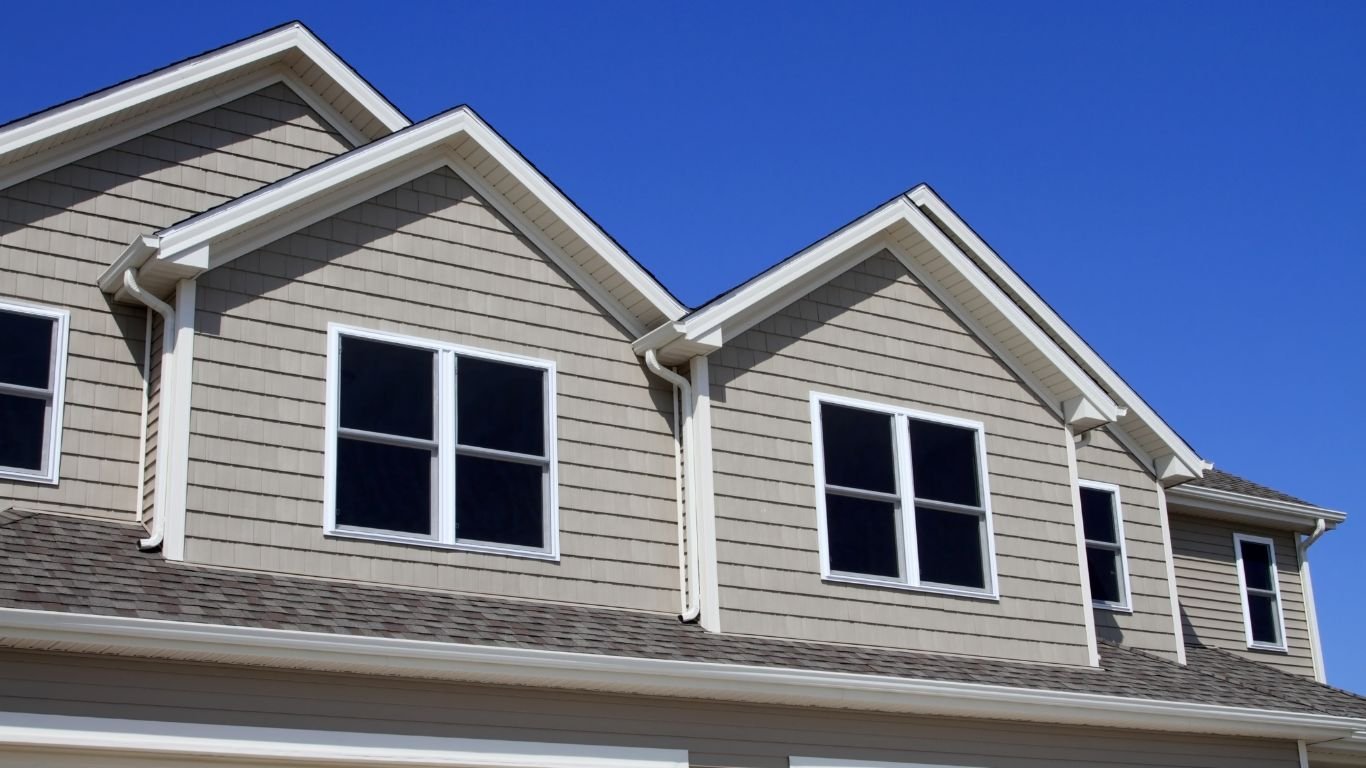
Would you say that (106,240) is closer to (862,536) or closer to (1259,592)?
(862,536)

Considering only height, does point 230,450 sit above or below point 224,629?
above

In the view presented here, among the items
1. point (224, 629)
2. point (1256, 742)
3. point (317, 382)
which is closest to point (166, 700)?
point (224, 629)

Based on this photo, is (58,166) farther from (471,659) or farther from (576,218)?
(471,659)

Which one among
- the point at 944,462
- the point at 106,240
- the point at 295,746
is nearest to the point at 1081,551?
the point at 944,462

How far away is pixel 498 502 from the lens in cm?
1257

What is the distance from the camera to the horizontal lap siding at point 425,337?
37.8 ft

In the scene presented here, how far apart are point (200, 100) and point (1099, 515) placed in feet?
30.9

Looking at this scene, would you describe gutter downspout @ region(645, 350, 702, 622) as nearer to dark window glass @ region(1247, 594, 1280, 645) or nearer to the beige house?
the beige house

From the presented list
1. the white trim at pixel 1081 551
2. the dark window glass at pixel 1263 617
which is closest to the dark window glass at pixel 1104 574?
the white trim at pixel 1081 551

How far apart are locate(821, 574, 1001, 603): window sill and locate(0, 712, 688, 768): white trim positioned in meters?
2.44

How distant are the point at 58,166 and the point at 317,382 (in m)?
2.65

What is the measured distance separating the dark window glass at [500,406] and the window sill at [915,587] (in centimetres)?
272

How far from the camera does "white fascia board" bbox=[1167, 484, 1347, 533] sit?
1891 centimetres

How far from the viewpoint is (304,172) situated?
40.0 ft
